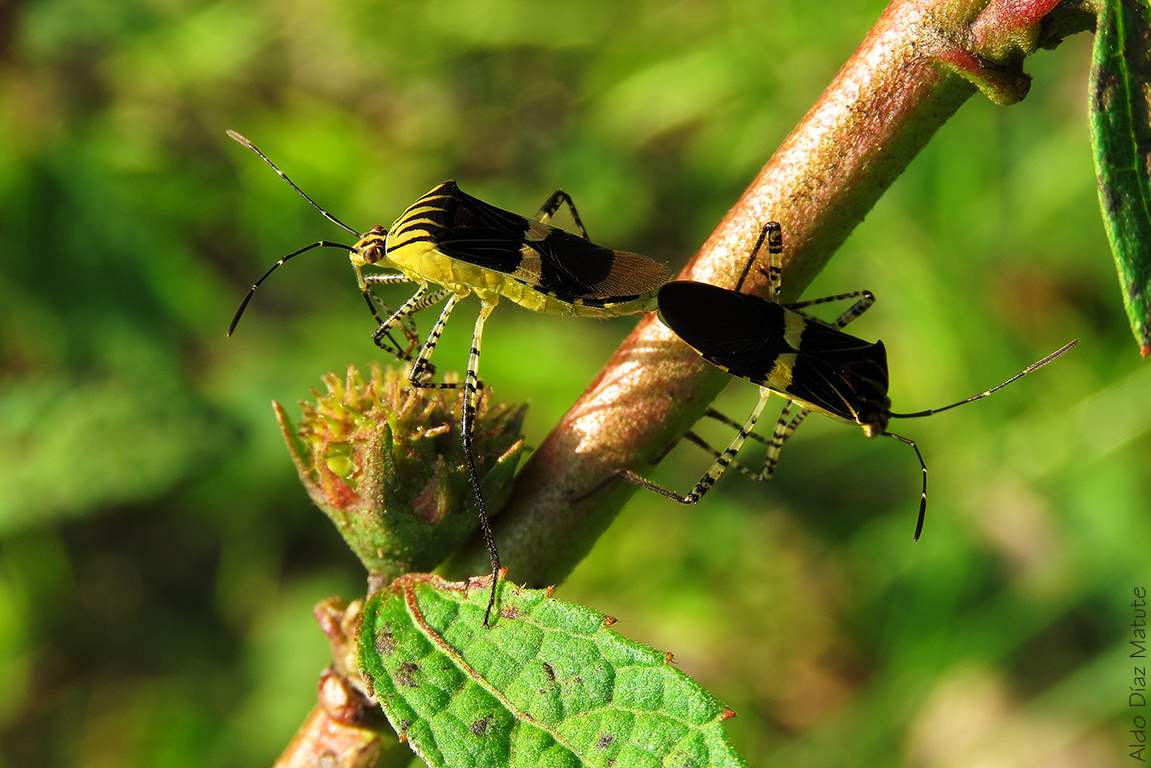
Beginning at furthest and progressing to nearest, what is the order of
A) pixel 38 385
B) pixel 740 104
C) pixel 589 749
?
pixel 740 104
pixel 38 385
pixel 589 749

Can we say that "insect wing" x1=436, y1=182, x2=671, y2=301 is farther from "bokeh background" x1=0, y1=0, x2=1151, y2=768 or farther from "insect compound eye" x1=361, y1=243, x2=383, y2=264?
"bokeh background" x1=0, y1=0, x2=1151, y2=768

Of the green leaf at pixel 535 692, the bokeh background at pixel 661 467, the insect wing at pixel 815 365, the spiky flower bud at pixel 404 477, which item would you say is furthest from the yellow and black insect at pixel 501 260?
the bokeh background at pixel 661 467

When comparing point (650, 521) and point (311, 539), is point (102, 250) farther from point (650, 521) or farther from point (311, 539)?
point (650, 521)

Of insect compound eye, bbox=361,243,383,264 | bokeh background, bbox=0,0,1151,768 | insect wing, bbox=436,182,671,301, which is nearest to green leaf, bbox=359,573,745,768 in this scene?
insect wing, bbox=436,182,671,301

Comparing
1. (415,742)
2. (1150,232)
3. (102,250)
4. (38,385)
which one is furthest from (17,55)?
(1150,232)

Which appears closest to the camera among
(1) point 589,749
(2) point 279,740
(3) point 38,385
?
(1) point 589,749
